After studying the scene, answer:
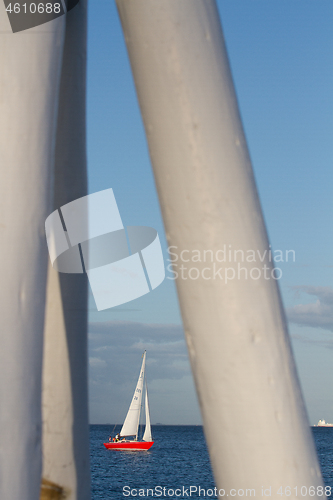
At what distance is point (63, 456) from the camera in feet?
12.3

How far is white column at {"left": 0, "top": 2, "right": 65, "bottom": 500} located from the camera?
2369 mm

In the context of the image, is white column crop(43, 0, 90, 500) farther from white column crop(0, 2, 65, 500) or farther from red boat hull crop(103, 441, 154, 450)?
red boat hull crop(103, 441, 154, 450)

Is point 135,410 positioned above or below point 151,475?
above

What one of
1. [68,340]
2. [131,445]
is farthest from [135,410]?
[68,340]

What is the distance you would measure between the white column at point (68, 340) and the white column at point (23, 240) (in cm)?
132

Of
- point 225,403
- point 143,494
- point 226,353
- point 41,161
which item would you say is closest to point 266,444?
point 225,403

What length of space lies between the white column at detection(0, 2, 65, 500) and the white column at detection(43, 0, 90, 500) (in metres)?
1.32

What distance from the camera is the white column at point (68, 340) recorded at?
377cm

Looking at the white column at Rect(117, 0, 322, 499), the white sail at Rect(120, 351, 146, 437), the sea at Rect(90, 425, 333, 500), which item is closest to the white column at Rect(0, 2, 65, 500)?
the white column at Rect(117, 0, 322, 499)

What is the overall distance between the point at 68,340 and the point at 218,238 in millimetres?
1903

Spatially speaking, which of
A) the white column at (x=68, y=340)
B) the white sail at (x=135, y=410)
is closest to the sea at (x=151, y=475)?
the white sail at (x=135, y=410)

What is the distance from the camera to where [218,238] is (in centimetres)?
257

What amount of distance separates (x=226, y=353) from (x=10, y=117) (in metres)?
1.74

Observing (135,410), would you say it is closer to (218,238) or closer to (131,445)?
(131,445)
